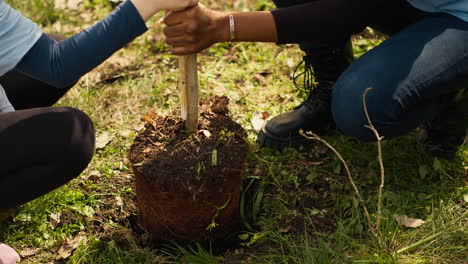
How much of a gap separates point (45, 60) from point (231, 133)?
2.40 feet

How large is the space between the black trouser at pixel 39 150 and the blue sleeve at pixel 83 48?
181 mm

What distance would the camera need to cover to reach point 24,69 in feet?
5.99

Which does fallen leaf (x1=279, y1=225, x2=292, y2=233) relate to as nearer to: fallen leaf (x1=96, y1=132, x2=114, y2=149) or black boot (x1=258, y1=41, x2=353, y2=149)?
black boot (x1=258, y1=41, x2=353, y2=149)

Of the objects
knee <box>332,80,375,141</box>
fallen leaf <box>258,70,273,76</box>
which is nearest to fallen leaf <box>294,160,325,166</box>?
knee <box>332,80,375,141</box>

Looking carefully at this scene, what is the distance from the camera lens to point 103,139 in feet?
8.98

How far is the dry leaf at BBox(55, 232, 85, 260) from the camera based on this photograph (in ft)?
6.95

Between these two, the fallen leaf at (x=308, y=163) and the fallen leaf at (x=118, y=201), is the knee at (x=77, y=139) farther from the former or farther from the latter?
the fallen leaf at (x=308, y=163)

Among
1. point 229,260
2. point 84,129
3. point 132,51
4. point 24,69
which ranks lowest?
point 229,260

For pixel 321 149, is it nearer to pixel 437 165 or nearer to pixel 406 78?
pixel 437 165

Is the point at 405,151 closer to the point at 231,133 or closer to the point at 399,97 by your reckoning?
the point at 399,97

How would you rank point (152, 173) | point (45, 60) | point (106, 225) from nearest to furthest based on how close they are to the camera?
point (45, 60)
point (152, 173)
point (106, 225)

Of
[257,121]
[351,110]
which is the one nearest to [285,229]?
[351,110]

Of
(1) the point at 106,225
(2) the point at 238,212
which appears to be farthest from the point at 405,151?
(1) the point at 106,225

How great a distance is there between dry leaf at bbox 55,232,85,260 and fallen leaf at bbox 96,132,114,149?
60cm
